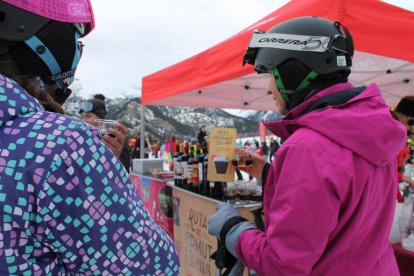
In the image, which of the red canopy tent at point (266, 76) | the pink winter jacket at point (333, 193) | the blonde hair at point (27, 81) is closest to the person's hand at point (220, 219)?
the pink winter jacket at point (333, 193)

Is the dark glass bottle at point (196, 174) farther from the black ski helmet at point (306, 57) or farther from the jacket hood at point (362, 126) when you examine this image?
the jacket hood at point (362, 126)

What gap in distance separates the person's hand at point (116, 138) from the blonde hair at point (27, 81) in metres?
0.77

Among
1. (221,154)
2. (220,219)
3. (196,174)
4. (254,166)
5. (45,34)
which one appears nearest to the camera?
(45,34)

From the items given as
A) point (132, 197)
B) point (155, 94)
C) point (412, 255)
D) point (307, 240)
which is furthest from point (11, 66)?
point (155, 94)

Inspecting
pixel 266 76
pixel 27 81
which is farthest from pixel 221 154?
pixel 266 76

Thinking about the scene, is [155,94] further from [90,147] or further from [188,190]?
[90,147]

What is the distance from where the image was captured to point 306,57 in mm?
1396

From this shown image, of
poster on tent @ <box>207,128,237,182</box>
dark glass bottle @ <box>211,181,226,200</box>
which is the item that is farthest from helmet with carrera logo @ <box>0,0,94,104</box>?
dark glass bottle @ <box>211,181,226,200</box>

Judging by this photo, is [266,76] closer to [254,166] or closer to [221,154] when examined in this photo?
[221,154]

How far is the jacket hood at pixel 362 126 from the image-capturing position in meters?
1.11

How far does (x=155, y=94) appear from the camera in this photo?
20.0 ft

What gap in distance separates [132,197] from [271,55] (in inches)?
38.2

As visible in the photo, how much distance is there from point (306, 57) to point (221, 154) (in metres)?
1.50

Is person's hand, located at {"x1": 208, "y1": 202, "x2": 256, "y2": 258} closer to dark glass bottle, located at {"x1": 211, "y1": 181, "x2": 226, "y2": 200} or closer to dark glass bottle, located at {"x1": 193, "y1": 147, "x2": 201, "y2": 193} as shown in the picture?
dark glass bottle, located at {"x1": 211, "y1": 181, "x2": 226, "y2": 200}
